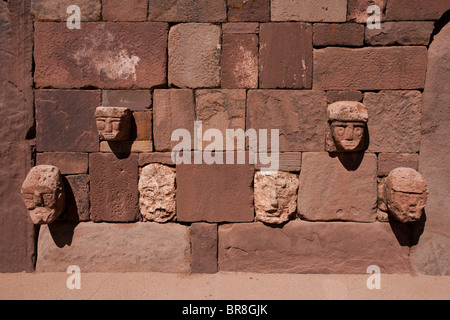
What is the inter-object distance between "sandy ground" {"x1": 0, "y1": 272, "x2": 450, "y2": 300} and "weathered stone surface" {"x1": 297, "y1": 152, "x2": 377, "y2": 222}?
675 mm

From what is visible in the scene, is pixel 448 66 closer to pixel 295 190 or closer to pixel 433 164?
pixel 433 164

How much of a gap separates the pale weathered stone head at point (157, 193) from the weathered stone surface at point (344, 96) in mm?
1865

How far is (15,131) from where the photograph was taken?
3062 millimetres

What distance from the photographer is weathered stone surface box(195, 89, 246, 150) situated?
301cm

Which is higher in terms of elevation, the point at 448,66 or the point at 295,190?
the point at 448,66

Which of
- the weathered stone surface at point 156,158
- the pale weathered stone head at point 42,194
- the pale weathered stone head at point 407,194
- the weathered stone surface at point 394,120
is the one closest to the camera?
the pale weathered stone head at point 407,194

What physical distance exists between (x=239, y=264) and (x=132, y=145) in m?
1.76

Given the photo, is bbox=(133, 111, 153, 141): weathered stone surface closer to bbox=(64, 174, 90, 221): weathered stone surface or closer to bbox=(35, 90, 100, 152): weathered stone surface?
bbox=(35, 90, 100, 152): weathered stone surface

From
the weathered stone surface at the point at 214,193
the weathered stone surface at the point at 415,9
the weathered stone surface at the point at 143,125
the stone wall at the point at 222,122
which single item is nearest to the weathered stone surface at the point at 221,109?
the stone wall at the point at 222,122

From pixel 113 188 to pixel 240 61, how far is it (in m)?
1.94

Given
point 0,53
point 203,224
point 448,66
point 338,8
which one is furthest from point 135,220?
point 448,66

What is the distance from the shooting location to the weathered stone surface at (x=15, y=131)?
2996mm

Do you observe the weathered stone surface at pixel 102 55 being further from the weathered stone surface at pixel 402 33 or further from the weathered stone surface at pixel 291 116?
the weathered stone surface at pixel 402 33

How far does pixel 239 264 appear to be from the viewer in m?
3.14
